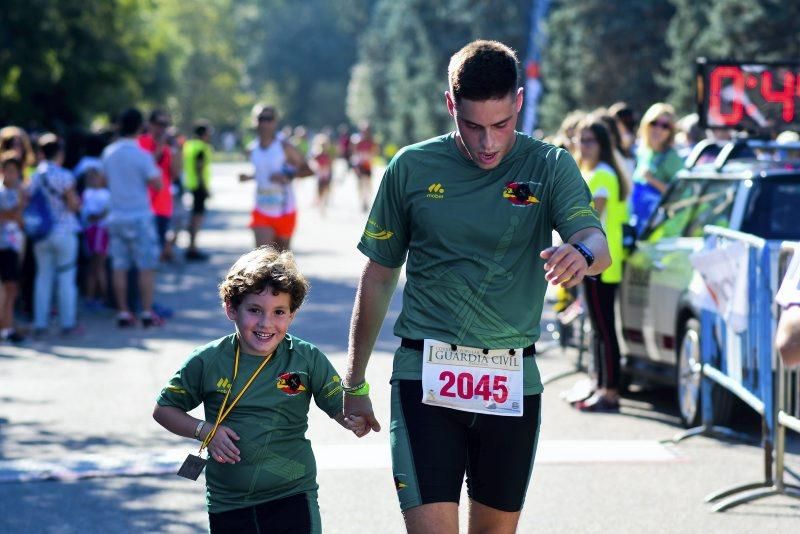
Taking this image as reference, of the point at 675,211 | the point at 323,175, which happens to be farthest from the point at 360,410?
the point at 323,175

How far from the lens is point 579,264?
432 cm

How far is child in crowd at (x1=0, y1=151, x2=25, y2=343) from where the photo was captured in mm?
13695

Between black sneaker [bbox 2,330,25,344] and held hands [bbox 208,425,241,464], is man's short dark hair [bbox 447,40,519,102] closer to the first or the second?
held hands [bbox 208,425,241,464]

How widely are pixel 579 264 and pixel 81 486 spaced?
15.2 feet

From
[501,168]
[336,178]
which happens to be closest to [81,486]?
[501,168]

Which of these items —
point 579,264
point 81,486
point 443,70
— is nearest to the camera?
point 579,264

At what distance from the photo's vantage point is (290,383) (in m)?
5.05

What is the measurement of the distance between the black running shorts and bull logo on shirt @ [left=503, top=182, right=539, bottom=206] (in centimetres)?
61

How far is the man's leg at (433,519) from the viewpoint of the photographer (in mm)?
4684

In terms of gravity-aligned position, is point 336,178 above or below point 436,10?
below

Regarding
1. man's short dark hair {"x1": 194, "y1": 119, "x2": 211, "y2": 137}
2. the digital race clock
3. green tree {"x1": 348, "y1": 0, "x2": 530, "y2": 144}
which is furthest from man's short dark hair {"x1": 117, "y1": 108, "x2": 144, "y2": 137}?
green tree {"x1": 348, "y1": 0, "x2": 530, "y2": 144}

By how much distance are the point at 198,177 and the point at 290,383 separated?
1853 cm

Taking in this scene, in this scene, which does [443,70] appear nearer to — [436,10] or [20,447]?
[436,10]

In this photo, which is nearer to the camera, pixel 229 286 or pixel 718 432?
pixel 229 286
